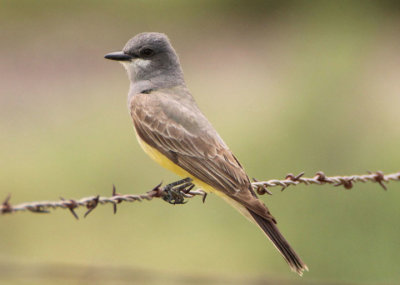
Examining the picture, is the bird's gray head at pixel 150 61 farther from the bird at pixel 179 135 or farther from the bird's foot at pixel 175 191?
the bird's foot at pixel 175 191

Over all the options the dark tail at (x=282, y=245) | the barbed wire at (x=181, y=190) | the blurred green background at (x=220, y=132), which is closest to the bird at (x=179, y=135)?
the dark tail at (x=282, y=245)

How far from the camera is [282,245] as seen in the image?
20.8 feet

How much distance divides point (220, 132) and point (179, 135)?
6375 millimetres

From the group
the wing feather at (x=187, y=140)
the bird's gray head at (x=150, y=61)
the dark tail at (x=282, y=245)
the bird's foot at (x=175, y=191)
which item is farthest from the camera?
the bird's gray head at (x=150, y=61)

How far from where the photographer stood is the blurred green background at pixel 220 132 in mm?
10086

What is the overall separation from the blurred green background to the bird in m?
0.80

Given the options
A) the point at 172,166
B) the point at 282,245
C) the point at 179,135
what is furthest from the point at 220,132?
the point at 282,245

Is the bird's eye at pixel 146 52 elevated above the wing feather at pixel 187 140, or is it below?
above

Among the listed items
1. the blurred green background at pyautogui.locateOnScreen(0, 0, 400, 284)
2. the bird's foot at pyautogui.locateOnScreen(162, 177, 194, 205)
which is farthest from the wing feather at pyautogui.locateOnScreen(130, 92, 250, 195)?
the blurred green background at pyautogui.locateOnScreen(0, 0, 400, 284)

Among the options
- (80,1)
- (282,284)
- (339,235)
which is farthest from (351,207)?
(80,1)

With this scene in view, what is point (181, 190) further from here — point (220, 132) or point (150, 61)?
point (220, 132)

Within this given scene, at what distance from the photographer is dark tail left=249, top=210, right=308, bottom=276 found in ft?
20.6

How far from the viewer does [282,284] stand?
31.6ft

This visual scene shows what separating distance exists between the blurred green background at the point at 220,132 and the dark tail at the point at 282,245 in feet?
2.43
